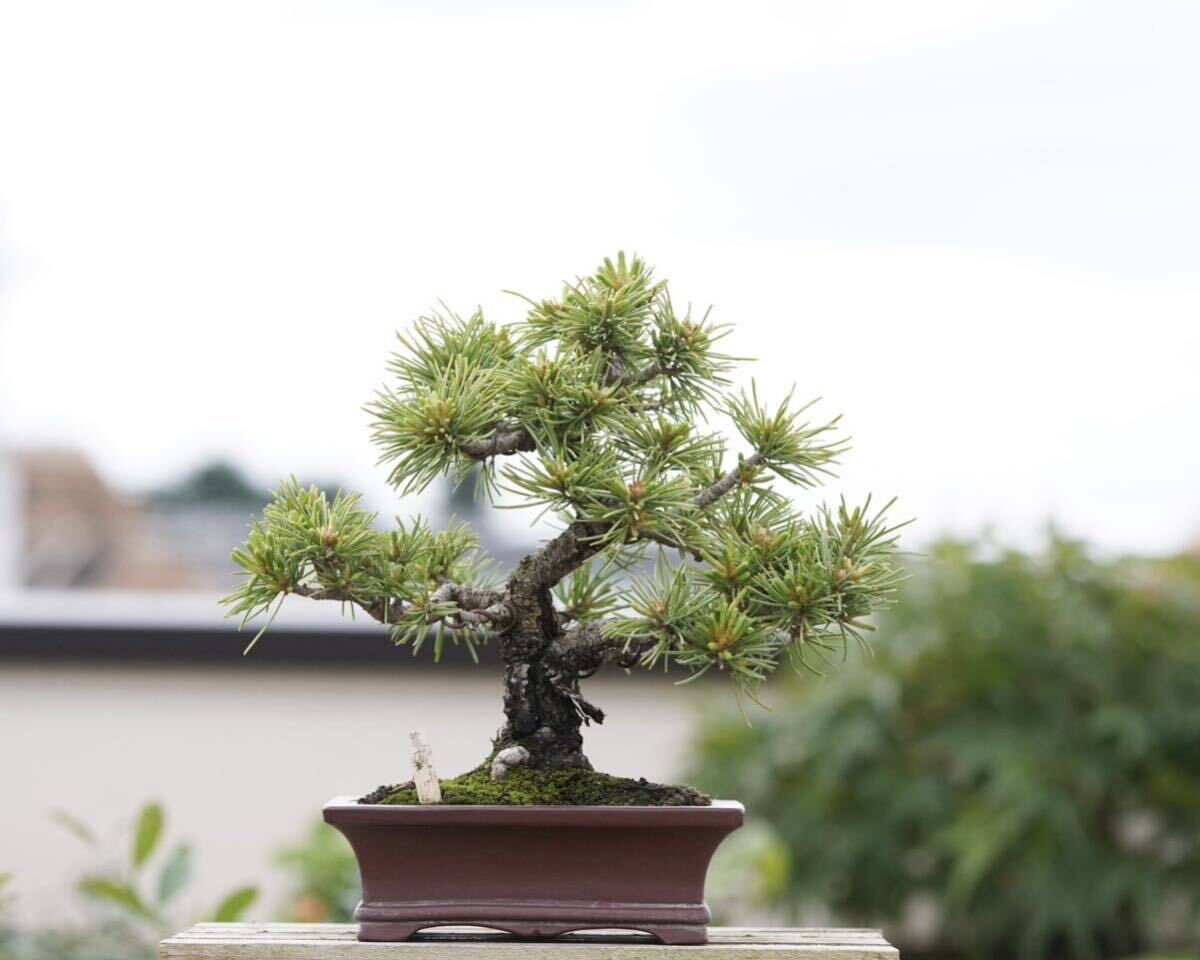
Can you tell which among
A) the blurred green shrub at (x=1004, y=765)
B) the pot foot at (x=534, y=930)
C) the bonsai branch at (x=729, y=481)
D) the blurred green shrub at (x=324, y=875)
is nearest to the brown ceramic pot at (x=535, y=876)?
the pot foot at (x=534, y=930)

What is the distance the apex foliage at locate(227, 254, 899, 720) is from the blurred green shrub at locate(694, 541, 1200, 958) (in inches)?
83.7

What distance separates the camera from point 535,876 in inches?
47.9

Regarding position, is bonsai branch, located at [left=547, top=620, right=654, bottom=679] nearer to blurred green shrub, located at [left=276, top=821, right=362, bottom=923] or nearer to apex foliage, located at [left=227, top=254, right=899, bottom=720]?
apex foliage, located at [left=227, top=254, right=899, bottom=720]

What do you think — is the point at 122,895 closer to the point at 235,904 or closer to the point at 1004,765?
the point at 235,904

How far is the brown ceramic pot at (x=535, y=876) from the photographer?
121cm

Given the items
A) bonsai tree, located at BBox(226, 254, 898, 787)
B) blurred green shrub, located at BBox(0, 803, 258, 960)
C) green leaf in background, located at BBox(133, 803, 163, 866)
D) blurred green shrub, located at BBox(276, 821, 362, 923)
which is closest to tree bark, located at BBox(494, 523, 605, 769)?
bonsai tree, located at BBox(226, 254, 898, 787)

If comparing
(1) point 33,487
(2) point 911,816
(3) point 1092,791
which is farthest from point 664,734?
(1) point 33,487

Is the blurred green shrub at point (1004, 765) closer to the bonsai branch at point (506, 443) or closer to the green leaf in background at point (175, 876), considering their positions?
the green leaf in background at point (175, 876)

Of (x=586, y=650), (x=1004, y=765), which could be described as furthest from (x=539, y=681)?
(x=1004, y=765)

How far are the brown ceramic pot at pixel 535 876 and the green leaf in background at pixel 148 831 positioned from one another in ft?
2.20

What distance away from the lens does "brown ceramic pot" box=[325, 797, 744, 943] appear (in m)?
1.21

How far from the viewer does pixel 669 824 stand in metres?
1.19

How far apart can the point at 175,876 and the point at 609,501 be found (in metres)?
0.96

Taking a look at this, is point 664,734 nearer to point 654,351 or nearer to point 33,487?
point 33,487
